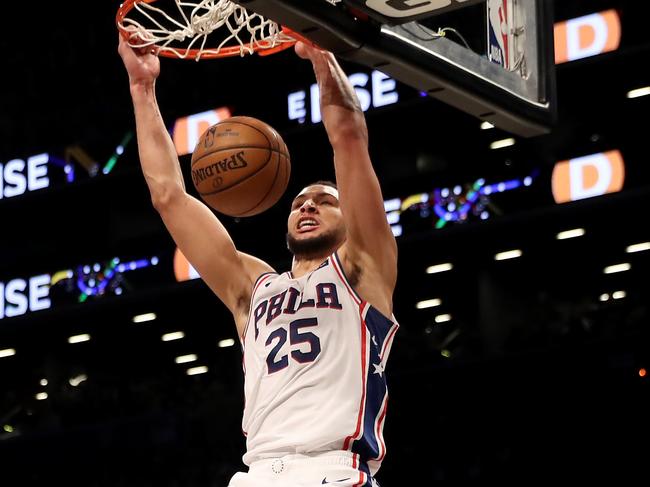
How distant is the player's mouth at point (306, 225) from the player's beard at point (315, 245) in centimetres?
3

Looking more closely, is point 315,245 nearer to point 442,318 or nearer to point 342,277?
point 342,277

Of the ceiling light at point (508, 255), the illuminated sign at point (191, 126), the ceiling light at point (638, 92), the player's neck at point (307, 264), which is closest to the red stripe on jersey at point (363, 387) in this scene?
the player's neck at point (307, 264)

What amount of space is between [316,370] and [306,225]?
2.18ft

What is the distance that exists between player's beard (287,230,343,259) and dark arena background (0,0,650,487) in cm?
782

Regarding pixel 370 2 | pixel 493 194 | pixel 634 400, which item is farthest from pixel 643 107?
pixel 370 2

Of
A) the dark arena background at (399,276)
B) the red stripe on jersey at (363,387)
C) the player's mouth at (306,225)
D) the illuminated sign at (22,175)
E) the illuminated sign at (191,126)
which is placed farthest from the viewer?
the illuminated sign at (22,175)

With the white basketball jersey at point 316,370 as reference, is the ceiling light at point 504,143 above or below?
above

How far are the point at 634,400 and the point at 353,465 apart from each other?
8.79 meters

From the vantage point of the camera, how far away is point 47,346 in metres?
17.3

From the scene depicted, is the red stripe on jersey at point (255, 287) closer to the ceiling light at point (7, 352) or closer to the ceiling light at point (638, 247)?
the ceiling light at point (638, 247)

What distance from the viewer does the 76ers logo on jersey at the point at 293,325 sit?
4.41 meters

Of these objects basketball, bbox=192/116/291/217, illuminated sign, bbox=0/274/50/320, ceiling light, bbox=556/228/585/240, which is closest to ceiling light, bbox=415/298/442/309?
ceiling light, bbox=556/228/585/240

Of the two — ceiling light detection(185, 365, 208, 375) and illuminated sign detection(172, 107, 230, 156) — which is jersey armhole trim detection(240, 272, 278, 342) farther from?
ceiling light detection(185, 365, 208, 375)

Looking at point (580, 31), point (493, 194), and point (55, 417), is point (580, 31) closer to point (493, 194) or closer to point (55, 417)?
point (493, 194)
